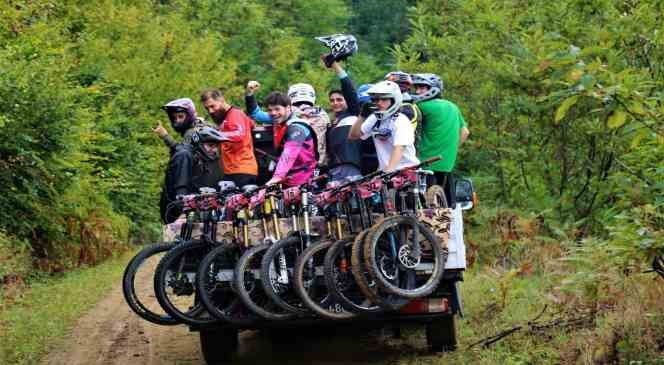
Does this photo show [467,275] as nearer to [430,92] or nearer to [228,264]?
[430,92]

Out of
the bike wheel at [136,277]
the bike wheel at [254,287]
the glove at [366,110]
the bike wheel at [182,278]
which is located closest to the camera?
the bike wheel at [254,287]

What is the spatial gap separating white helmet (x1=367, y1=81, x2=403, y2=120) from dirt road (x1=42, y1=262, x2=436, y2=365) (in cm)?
223

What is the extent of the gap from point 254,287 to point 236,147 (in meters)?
1.79

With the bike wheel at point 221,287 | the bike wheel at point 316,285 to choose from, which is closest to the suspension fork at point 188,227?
the bike wheel at point 221,287

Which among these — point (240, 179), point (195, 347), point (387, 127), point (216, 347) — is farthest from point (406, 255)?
point (195, 347)

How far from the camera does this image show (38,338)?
11961 millimetres

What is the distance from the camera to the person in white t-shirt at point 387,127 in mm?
9312

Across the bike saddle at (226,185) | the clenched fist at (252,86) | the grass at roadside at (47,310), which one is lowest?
the grass at roadside at (47,310)

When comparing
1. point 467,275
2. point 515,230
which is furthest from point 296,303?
point 515,230

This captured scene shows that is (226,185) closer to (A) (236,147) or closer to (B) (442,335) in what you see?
(A) (236,147)

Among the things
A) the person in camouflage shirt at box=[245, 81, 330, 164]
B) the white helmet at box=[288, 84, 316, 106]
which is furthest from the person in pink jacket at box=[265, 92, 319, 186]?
the white helmet at box=[288, 84, 316, 106]

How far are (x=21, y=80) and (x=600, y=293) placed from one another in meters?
10.1

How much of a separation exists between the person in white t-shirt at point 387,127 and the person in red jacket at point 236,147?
1.11 metres

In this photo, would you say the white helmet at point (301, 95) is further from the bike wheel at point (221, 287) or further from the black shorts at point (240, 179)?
the bike wheel at point (221, 287)
